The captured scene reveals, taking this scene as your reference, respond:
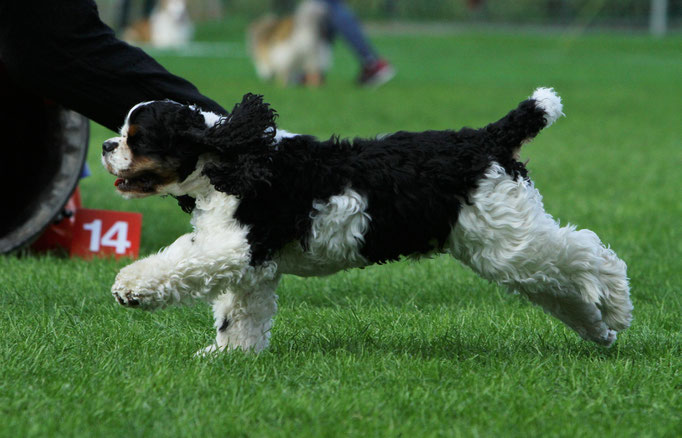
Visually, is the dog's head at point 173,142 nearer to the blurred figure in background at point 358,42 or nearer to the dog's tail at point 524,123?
the dog's tail at point 524,123

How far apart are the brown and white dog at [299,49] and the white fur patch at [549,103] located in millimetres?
14251

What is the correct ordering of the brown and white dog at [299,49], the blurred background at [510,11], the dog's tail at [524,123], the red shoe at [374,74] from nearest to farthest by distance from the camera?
the dog's tail at [524,123] → the red shoe at [374,74] → the brown and white dog at [299,49] → the blurred background at [510,11]

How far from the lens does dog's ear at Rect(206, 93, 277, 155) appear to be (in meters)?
3.63

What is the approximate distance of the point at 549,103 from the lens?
3871mm

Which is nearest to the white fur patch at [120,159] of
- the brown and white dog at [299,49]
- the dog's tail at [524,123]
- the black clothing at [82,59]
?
the black clothing at [82,59]

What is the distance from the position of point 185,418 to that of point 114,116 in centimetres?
190

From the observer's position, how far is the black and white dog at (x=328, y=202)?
3627mm

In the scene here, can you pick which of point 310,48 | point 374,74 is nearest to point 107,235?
point 374,74

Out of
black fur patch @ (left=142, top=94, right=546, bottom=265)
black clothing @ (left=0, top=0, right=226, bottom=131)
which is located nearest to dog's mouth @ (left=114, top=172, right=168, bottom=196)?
black fur patch @ (left=142, top=94, right=546, bottom=265)

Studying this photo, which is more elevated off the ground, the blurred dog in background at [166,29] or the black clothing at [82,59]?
the blurred dog in background at [166,29]

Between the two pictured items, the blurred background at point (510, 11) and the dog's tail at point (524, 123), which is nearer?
the dog's tail at point (524, 123)

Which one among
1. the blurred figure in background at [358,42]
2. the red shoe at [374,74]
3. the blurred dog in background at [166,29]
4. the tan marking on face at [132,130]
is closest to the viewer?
the tan marking on face at [132,130]

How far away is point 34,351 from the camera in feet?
12.5

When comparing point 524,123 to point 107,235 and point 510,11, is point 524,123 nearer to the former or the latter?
point 107,235
